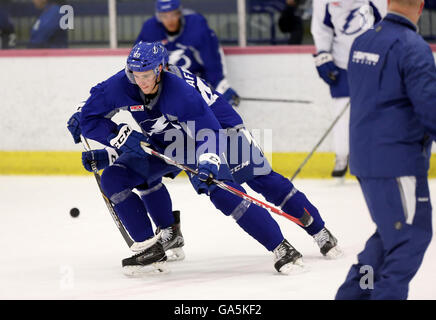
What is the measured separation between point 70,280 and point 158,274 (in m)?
0.38

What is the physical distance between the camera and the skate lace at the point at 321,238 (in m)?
4.36

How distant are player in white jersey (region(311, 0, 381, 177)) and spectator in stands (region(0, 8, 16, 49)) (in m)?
2.33

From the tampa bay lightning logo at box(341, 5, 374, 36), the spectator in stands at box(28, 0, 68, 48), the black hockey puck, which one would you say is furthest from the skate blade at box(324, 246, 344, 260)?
the spectator in stands at box(28, 0, 68, 48)

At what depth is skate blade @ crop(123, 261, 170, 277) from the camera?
4188mm

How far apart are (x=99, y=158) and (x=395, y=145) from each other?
177 centimetres

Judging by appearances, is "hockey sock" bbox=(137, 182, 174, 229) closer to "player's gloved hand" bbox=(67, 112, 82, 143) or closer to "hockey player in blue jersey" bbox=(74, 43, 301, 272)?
"hockey player in blue jersey" bbox=(74, 43, 301, 272)

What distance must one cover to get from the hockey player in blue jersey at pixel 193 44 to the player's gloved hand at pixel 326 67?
710 millimetres

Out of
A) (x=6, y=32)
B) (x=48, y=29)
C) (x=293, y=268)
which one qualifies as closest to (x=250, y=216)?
(x=293, y=268)

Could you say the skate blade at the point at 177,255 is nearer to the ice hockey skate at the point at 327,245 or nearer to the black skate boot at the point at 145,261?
the black skate boot at the point at 145,261

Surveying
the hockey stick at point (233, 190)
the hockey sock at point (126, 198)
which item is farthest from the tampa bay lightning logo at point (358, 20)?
the hockey sock at point (126, 198)

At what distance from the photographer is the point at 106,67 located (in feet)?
23.1

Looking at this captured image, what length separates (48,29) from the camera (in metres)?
7.26
